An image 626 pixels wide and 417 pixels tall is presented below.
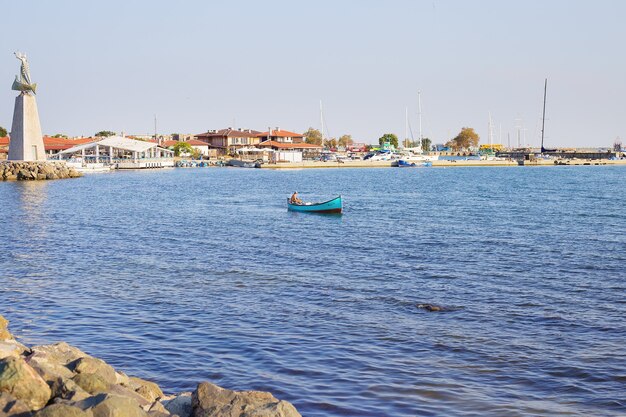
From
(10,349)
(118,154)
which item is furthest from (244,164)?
(10,349)

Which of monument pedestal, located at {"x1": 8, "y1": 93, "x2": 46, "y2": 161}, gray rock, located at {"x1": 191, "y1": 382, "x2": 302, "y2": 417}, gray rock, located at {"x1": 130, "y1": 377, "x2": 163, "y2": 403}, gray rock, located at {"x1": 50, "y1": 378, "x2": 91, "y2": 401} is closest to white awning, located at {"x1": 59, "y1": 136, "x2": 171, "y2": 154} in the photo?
monument pedestal, located at {"x1": 8, "y1": 93, "x2": 46, "y2": 161}

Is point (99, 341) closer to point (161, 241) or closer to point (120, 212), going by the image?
point (161, 241)

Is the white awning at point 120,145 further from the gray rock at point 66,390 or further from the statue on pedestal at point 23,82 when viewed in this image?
the gray rock at point 66,390

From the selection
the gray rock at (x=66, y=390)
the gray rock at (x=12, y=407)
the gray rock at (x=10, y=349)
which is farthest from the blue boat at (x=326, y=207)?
the gray rock at (x=12, y=407)

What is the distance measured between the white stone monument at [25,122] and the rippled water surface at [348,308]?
6298cm

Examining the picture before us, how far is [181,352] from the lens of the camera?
17266 millimetres

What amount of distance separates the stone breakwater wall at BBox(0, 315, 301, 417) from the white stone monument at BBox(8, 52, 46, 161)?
98.9m

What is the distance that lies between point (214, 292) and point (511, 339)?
9.87m

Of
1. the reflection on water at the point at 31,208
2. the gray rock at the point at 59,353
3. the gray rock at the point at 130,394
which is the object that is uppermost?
the gray rock at the point at 59,353

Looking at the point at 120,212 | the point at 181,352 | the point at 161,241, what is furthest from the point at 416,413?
the point at 120,212

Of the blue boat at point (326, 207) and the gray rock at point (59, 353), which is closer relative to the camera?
the gray rock at point (59, 353)

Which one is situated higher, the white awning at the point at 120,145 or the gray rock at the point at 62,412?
the white awning at the point at 120,145

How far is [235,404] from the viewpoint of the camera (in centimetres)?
1012

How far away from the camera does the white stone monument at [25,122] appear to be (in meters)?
103
